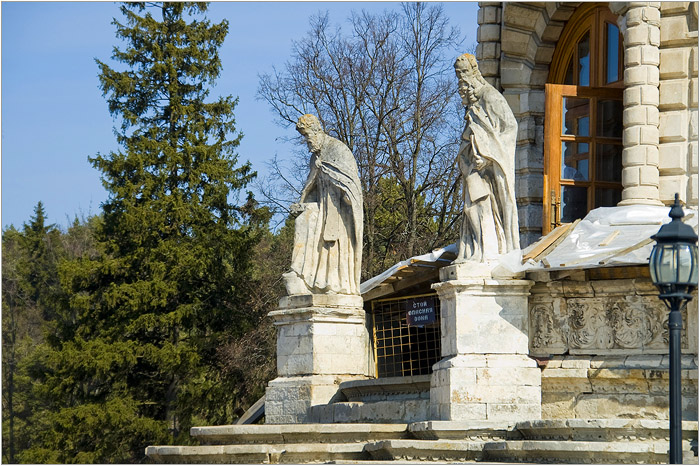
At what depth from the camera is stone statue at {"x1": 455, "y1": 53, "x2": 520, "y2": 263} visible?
49.0 feet

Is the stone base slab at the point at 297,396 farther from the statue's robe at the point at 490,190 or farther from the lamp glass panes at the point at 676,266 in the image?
the lamp glass panes at the point at 676,266

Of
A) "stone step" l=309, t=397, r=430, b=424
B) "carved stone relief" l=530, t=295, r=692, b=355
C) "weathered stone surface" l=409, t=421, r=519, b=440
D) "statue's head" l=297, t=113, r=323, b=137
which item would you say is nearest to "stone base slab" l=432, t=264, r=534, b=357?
"carved stone relief" l=530, t=295, r=692, b=355

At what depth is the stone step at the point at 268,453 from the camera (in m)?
13.8

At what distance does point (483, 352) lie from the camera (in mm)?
14461

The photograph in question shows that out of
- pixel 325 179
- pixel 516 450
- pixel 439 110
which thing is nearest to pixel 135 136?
pixel 439 110

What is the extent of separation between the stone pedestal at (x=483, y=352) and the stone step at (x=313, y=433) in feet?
2.07

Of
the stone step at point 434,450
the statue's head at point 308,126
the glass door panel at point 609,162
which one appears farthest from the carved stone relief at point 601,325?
the glass door panel at point 609,162

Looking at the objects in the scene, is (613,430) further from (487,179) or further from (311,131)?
(311,131)

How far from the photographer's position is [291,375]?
1753 cm

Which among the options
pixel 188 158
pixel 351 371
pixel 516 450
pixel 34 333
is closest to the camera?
pixel 516 450

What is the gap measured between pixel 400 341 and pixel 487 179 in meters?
5.00

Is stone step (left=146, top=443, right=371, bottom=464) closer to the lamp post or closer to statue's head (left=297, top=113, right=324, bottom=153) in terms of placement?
the lamp post

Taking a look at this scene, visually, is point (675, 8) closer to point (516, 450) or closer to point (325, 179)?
point (325, 179)

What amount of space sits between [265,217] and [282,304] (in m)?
15.1
